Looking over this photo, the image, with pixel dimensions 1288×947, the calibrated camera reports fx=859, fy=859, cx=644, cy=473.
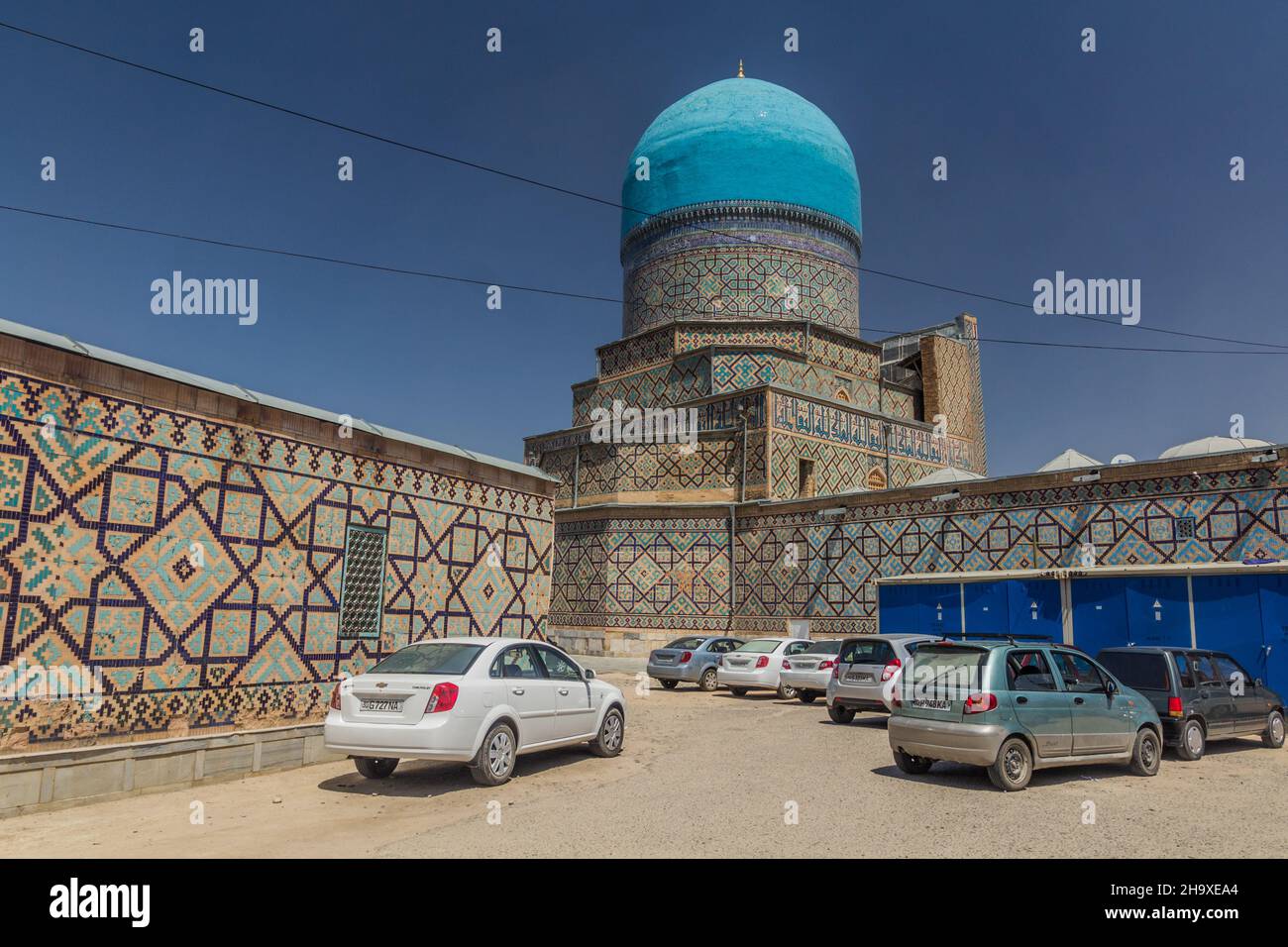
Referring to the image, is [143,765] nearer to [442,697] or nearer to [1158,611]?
[442,697]

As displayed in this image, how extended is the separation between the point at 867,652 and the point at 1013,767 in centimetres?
551

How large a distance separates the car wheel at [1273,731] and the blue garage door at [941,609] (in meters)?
7.24

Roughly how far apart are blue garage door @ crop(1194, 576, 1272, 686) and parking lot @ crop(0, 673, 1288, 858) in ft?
14.1

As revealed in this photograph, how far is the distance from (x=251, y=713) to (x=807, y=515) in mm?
18168

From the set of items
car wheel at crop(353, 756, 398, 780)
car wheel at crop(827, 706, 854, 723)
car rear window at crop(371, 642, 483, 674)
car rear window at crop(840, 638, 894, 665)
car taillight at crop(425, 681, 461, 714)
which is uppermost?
car rear window at crop(371, 642, 483, 674)

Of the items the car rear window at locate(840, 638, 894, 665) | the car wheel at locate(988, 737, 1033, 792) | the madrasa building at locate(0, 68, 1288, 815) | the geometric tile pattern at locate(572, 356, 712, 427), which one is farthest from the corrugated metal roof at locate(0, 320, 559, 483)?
the geometric tile pattern at locate(572, 356, 712, 427)

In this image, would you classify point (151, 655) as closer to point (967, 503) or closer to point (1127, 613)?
point (1127, 613)

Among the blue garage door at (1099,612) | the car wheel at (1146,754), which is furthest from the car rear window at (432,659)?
the blue garage door at (1099,612)

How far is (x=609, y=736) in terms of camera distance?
10.8m

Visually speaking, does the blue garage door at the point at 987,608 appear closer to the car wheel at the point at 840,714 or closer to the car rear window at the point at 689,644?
the car wheel at the point at 840,714

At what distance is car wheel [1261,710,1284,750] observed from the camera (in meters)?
12.0

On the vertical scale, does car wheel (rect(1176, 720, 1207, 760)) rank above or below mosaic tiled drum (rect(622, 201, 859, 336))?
below

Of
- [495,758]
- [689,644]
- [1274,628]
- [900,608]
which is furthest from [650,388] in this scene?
[495,758]

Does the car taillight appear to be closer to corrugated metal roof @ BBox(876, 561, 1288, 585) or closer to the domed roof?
corrugated metal roof @ BBox(876, 561, 1288, 585)
